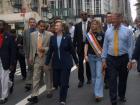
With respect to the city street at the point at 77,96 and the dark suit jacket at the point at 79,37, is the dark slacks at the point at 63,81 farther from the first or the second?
the dark suit jacket at the point at 79,37

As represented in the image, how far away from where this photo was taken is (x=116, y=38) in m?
9.38

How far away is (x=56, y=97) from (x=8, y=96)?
127cm

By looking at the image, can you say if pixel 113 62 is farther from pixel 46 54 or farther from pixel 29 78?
pixel 29 78

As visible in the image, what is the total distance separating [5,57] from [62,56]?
56.2 inches

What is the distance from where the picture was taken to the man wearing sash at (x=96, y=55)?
10.3 meters

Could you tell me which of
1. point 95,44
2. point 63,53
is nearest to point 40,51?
point 63,53

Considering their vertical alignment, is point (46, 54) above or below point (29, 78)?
above

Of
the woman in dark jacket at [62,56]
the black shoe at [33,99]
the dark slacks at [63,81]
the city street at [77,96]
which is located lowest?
the city street at [77,96]

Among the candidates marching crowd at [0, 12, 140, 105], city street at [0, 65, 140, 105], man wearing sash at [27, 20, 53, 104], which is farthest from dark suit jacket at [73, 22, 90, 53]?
man wearing sash at [27, 20, 53, 104]

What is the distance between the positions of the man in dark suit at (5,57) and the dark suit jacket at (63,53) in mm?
998

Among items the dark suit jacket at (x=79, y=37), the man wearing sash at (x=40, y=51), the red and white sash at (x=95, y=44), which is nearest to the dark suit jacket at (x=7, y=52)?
the man wearing sash at (x=40, y=51)

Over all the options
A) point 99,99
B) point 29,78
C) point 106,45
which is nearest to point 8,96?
point 29,78

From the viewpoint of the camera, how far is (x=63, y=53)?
10.1 meters

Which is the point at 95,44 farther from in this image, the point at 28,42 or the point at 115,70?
the point at 28,42
